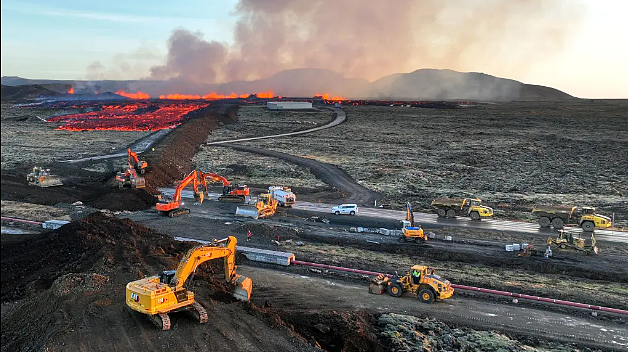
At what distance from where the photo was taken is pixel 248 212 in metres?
39.1

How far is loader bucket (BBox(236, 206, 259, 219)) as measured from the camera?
127 feet

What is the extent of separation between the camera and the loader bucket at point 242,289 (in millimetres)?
21531

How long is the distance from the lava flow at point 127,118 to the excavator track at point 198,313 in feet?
272

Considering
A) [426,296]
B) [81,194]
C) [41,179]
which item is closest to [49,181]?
[41,179]

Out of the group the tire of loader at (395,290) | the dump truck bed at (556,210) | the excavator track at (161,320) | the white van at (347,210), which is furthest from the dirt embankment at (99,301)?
the dump truck bed at (556,210)

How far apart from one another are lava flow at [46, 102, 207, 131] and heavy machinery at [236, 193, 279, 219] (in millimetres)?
63223

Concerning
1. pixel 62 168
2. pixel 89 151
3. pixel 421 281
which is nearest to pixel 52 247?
pixel 421 281

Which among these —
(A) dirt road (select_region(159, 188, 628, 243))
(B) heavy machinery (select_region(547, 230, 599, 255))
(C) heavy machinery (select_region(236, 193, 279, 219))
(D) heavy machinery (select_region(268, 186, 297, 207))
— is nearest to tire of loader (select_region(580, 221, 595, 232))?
(A) dirt road (select_region(159, 188, 628, 243))

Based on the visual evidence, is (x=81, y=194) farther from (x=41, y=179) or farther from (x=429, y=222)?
(x=429, y=222)

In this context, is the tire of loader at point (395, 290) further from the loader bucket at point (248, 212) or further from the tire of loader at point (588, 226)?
the tire of loader at point (588, 226)

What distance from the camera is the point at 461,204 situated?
39.9 metres

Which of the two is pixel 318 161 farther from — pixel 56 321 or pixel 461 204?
pixel 56 321

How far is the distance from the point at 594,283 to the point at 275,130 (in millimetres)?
78948

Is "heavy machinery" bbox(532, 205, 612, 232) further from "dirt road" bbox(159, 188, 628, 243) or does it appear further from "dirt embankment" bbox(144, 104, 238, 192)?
"dirt embankment" bbox(144, 104, 238, 192)
